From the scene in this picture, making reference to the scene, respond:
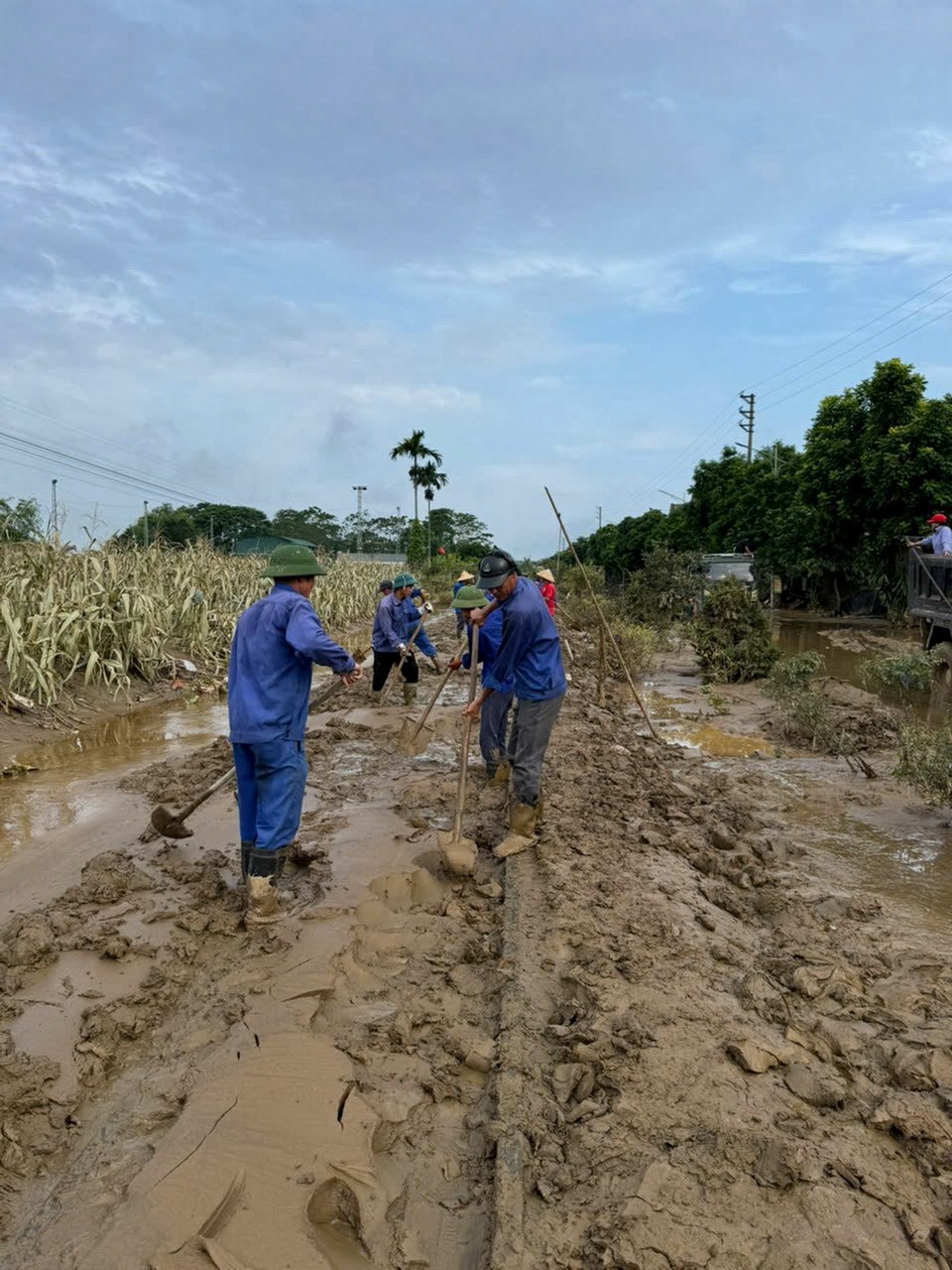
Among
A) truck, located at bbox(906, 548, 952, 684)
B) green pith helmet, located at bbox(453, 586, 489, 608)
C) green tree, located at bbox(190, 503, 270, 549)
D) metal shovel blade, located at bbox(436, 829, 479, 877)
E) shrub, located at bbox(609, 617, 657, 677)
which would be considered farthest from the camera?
green tree, located at bbox(190, 503, 270, 549)

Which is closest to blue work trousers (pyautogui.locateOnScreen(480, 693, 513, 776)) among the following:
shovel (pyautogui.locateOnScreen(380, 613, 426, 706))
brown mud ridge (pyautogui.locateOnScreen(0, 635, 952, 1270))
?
brown mud ridge (pyautogui.locateOnScreen(0, 635, 952, 1270))

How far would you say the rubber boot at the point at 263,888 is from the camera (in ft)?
13.7

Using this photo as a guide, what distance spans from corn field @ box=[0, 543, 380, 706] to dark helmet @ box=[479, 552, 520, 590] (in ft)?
18.9

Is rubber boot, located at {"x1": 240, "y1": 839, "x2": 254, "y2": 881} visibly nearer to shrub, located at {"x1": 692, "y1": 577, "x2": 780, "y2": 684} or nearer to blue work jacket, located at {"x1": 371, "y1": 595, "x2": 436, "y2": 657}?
blue work jacket, located at {"x1": 371, "y1": 595, "x2": 436, "y2": 657}

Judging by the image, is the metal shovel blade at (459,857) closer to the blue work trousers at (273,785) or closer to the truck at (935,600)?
the blue work trousers at (273,785)

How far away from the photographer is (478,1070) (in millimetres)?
2998

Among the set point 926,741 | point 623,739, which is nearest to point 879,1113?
point 926,741

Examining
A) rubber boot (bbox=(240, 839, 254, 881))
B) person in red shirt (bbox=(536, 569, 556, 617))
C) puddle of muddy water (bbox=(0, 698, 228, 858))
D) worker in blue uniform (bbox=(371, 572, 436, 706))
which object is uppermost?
person in red shirt (bbox=(536, 569, 556, 617))

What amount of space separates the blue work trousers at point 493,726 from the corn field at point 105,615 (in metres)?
4.97

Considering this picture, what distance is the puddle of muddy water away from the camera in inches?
241

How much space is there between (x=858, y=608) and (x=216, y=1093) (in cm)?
2831

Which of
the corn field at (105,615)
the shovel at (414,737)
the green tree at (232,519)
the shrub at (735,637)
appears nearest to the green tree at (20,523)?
the corn field at (105,615)

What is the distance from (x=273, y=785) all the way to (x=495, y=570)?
1.84 metres

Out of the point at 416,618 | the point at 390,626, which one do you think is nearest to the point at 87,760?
the point at 390,626
